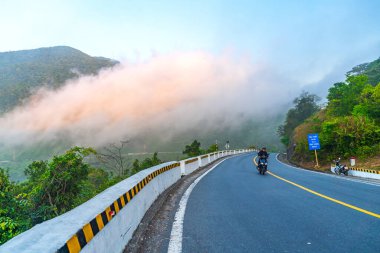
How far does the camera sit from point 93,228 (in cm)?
309

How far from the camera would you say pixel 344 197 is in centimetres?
884

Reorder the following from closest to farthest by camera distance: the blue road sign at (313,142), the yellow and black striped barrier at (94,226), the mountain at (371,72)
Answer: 1. the yellow and black striped barrier at (94,226)
2. the blue road sign at (313,142)
3. the mountain at (371,72)

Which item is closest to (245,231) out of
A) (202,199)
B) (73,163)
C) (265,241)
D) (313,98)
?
(265,241)

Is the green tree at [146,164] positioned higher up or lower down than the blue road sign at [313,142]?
lower down

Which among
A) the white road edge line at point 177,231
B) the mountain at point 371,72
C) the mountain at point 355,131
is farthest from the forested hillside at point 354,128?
the white road edge line at point 177,231

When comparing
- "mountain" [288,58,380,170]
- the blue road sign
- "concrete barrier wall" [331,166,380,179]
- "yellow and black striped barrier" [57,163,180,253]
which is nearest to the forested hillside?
"mountain" [288,58,380,170]

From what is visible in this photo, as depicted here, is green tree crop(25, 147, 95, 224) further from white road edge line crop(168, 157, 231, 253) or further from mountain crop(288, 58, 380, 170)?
mountain crop(288, 58, 380, 170)

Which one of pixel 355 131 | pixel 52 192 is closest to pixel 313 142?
pixel 355 131

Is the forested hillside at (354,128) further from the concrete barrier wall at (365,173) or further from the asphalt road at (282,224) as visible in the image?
the asphalt road at (282,224)

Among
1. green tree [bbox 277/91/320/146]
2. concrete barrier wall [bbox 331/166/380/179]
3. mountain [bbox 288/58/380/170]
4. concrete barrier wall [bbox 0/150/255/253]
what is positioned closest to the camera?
concrete barrier wall [bbox 0/150/255/253]

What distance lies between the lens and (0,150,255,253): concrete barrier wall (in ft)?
7.49

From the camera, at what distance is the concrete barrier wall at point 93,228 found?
2283mm

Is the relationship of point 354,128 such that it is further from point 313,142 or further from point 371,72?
point 371,72

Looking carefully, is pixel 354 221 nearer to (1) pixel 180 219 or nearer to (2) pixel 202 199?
(1) pixel 180 219
